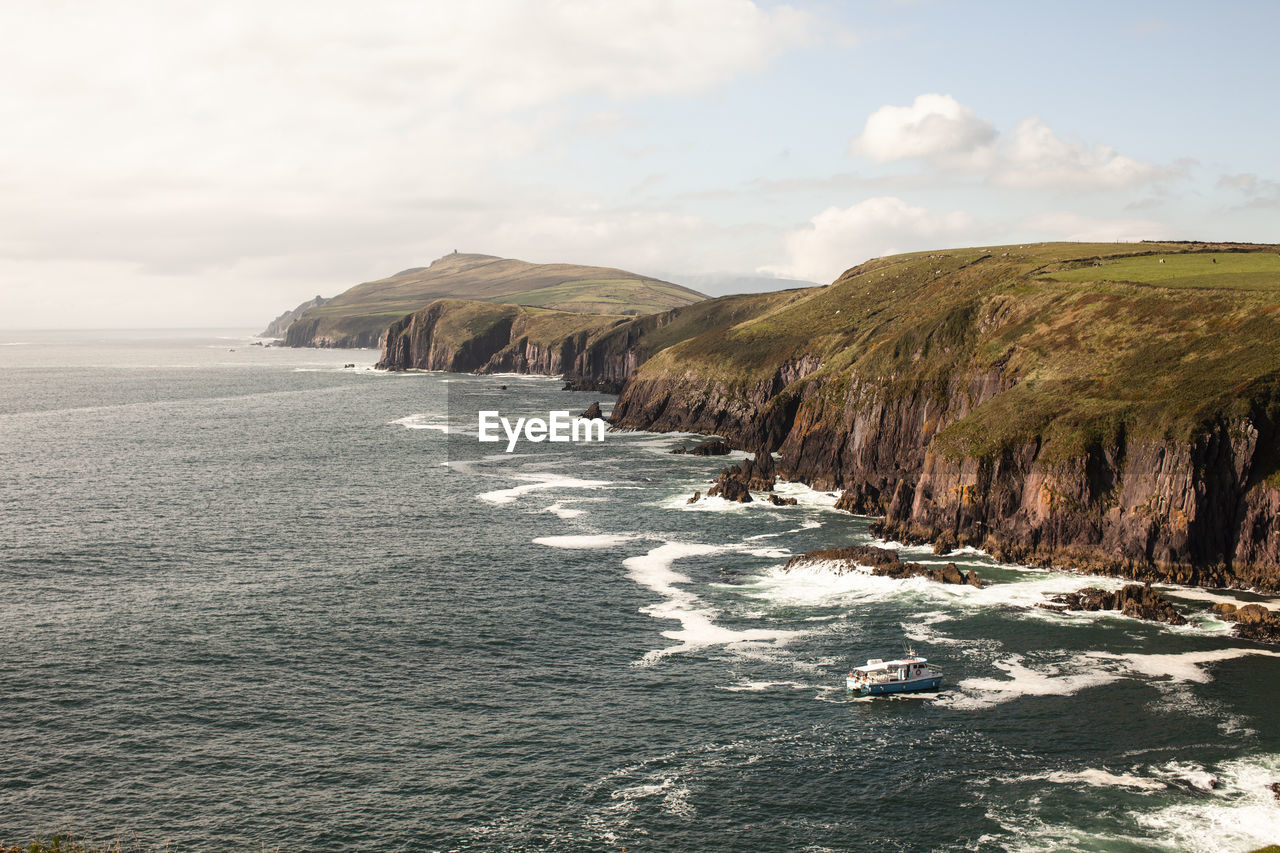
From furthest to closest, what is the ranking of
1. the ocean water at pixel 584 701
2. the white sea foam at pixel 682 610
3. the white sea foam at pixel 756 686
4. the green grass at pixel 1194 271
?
the green grass at pixel 1194 271 → the white sea foam at pixel 682 610 → the white sea foam at pixel 756 686 → the ocean water at pixel 584 701

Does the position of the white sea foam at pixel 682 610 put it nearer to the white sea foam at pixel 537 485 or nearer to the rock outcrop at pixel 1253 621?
the rock outcrop at pixel 1253 621

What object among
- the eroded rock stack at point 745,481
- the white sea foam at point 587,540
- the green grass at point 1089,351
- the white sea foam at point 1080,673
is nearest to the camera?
the white sea foam at point 1080,673

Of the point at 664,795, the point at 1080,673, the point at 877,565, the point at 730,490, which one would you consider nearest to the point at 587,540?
the point at 730,490

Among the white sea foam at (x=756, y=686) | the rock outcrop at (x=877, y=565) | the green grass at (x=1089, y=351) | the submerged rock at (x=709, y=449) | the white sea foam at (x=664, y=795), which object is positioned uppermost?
the green grass at (x=1089, y=351)

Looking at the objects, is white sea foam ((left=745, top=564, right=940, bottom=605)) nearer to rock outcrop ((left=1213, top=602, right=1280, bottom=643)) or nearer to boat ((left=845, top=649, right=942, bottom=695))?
boat ((left=845, top=649, right=942, bottom=695))

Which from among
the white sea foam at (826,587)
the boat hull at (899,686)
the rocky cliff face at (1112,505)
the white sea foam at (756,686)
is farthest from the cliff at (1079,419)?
the white sea foam at (756,686)

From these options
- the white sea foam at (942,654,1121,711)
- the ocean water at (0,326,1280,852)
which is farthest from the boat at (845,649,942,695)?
the white sea foam at (942,654,1121,711)

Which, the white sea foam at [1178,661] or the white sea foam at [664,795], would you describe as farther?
the white sea foam at [1178,661]

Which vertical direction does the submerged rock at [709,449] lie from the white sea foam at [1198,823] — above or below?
above
